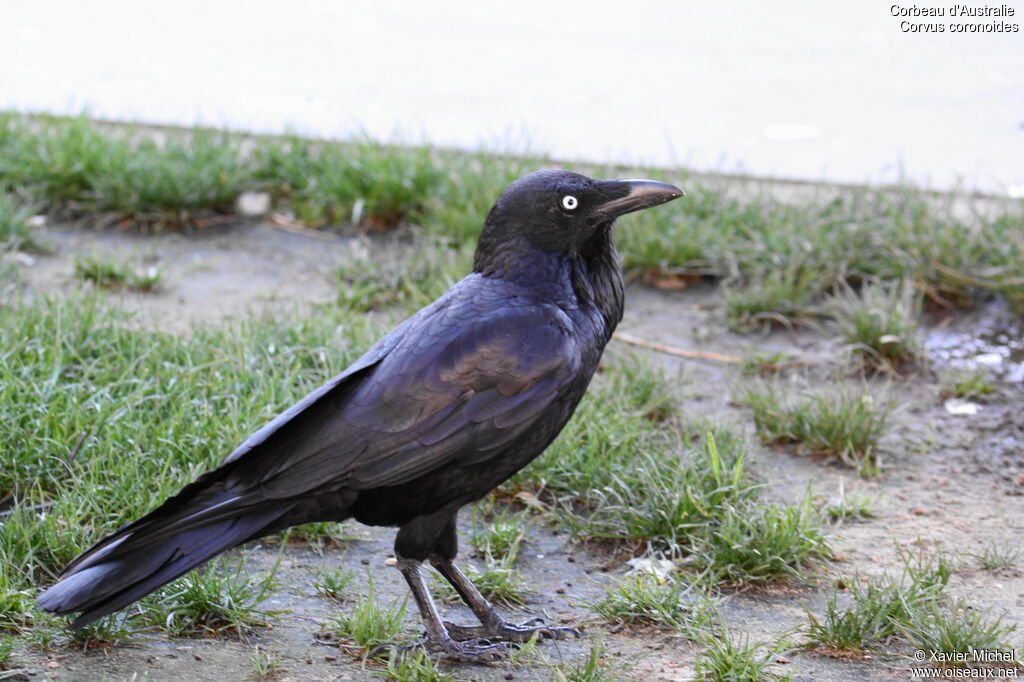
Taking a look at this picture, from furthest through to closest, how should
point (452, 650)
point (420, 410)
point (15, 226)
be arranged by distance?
point (15, 226), point (452, 650), point (420, 410)

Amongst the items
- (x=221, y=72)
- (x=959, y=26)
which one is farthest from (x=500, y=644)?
(x=959, y=26)

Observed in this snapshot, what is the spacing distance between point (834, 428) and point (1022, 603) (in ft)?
3.29

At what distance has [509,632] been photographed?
3.27 meters

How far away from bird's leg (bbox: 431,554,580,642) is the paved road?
3513 mm

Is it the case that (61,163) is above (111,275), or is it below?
above

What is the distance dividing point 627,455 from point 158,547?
168 cm

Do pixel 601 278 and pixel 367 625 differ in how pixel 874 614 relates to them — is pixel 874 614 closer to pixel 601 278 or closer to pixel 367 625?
pixel 601 278

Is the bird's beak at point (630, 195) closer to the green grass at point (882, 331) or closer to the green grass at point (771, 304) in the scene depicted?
the green grass at point (882, 331)

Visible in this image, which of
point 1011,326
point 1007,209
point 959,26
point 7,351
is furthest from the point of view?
point 959,26

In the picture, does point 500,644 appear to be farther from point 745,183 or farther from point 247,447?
point 745,183

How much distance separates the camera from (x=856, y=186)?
597 centimetres

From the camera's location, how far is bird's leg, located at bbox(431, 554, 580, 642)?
327cm

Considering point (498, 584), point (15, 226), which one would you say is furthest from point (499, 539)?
point (15, 226)

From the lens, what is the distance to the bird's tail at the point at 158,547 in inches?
112
